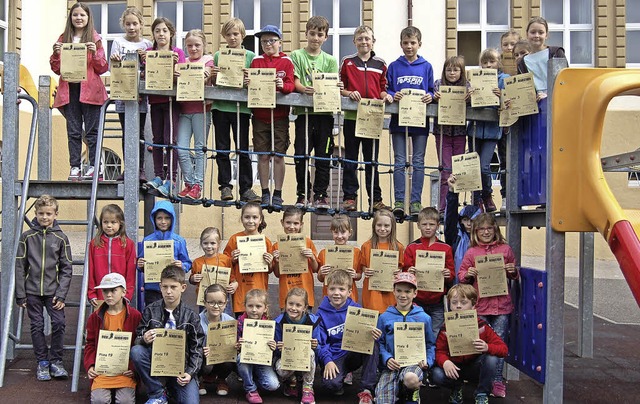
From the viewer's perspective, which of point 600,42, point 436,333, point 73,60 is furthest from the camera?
point 600,42

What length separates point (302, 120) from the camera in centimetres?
623

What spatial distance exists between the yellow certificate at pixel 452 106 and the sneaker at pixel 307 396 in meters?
2.28

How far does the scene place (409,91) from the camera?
5.66 metres

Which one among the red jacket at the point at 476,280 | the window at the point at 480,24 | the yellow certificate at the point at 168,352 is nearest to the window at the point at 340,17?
the window at the point at 480,24

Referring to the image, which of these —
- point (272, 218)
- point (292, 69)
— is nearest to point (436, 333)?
point (292, 69)

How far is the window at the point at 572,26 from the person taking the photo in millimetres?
15055

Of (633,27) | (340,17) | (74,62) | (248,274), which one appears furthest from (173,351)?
(633,27)

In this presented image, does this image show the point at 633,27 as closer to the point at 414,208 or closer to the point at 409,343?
the point at 414,208

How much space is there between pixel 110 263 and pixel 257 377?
1362mm

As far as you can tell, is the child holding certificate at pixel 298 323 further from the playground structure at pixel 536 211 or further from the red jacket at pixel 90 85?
the red jacket at pixel 90 85

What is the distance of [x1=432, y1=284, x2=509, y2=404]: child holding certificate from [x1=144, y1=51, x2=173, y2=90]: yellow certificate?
2.62 metres

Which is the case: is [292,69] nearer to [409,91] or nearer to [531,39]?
[409,91]

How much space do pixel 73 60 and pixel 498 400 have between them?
4.30 metres

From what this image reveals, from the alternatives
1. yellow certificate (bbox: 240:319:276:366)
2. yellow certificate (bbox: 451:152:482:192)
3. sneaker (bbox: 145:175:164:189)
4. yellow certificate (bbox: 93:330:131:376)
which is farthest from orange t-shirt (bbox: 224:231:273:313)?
yellow certificate (bbox: 451:152:482:192)
